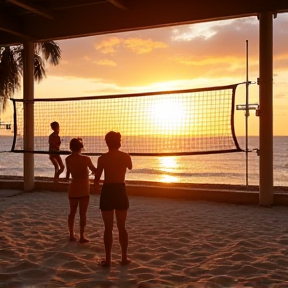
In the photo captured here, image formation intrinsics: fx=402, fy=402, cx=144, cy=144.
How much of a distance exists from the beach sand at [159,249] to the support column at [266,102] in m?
0.47

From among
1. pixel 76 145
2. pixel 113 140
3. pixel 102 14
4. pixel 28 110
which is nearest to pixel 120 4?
pixel 102 14

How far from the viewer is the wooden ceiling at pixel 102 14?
7262mm

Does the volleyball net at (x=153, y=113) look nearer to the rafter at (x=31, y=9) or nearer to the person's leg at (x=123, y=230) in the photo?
the rafter at (x=31, y=9)

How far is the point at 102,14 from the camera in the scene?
8172 millimetres

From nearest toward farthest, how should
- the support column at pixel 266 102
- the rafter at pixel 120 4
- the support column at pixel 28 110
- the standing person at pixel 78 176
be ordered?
the standing person at pixel 78 176
the support column at pixel 266 102
the rafter at pixel 120 4
the support column at pixel 28 110

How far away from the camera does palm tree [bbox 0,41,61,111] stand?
601 inches

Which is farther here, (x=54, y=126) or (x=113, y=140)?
(x=54, y=126)

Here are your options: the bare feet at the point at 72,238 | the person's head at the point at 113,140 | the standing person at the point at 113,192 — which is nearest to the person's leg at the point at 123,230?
the standing person at the point at 113,192

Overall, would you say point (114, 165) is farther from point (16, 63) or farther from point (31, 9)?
point (16, 63)

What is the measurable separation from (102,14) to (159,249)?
534 cm

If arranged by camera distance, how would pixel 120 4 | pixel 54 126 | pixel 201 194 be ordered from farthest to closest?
pixel 54 126, pixel 201 194, pixel 120 4

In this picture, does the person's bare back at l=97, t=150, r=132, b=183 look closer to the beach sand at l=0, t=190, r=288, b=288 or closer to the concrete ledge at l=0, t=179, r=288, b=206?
the beach sand at l=0, t=190, r=288, b=288

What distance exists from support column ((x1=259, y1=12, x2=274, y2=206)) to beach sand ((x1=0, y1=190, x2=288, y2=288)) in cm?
47

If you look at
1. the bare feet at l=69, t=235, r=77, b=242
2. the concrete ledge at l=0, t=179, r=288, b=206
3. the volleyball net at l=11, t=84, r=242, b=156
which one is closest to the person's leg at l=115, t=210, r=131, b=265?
the bare feet at l=69, t=235, r=77, b=242
